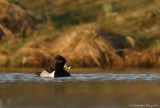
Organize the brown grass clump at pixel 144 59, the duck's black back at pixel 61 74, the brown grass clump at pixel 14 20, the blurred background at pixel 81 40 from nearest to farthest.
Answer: the duck's black back at pixel 61 74 < the brown grass clump at pixel 144 59 < the blurred background at pixel 81 40 < the brown grass clump at pixel 14 20

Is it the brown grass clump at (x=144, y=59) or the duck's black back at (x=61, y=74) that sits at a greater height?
the brown grass clump at (x=144, y=59)

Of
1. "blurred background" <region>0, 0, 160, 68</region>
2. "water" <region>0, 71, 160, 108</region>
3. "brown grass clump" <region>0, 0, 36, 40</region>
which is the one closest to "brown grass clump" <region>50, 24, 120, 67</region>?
"blurred background" <region>0, 0, 160, 68</region>

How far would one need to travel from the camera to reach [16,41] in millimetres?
21125

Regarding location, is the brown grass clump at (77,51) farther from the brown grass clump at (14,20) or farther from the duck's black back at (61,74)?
the duck's black back at (61,74)

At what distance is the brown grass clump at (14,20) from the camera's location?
2215cm

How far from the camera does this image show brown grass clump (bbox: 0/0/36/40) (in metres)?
22.2

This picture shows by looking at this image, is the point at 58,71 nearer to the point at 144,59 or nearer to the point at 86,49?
the point at 86,49

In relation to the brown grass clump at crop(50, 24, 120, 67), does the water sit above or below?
below

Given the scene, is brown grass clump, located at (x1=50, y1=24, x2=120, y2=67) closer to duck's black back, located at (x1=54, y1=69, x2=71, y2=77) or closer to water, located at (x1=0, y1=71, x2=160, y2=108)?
duck's black back, located at (x1=54, y1=69, x2=71, y2=77)

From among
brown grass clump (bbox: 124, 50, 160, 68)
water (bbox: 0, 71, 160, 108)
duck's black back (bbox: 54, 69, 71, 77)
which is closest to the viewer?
water (bbox: 0, 71, 160, 108)

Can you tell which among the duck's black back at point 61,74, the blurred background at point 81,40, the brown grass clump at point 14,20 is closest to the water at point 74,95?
the duck's black back at point 61,74

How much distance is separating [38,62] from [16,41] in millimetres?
2424

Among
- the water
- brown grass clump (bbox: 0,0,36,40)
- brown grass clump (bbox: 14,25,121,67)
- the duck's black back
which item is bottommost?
the water

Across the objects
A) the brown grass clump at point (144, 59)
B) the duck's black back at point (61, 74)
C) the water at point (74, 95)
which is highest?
the brown grass clump at point (144, 59)
